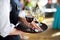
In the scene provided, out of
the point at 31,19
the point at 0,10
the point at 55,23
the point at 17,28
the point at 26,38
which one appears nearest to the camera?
the point at 0,10

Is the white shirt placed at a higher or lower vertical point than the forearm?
higher

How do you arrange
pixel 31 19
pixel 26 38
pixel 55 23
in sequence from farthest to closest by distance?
1. pixel 55 23
2. pixel 26 38
3. pixel 31 19

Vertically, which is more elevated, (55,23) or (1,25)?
(1,25)

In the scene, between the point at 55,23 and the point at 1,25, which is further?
the point at 55,23

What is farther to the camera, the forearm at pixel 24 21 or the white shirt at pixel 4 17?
the forearm at pixel 24 21

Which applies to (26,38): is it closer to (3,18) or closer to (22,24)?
(22,24)

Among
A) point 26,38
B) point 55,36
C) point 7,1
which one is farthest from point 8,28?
point 55,36

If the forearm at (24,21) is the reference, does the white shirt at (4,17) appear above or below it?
above

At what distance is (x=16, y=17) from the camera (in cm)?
100

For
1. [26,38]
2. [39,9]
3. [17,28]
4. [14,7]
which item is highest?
[14,7]

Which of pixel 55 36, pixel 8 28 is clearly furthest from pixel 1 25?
pixel 55 36

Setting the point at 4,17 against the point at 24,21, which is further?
the point at 24,21

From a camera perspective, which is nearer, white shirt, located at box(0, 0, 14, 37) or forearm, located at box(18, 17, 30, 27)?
white shirt, located at box(0, 0, 14, 37)

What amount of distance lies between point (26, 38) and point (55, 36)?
0.46 m
